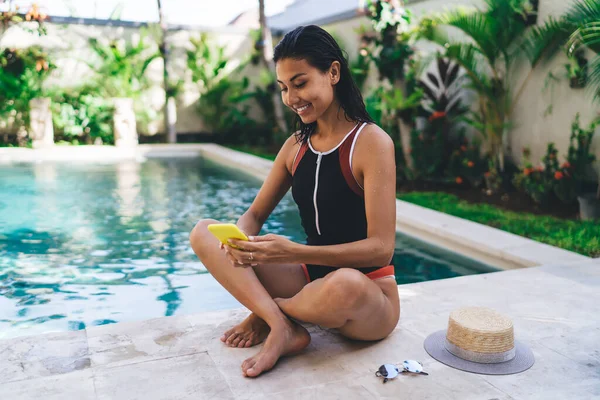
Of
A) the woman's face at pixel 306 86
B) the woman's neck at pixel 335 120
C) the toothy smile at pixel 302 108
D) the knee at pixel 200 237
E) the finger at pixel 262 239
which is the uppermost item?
the woman's face at pixel 306 86

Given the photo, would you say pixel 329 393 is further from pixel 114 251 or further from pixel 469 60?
pixel 469 60

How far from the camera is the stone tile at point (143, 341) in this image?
2.66m

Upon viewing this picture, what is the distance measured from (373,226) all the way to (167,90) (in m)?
13.2

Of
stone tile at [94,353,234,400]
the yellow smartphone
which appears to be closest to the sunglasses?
stone tile at [94,353,234,400]

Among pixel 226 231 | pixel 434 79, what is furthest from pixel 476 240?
pixel 434 79

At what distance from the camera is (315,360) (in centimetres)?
264

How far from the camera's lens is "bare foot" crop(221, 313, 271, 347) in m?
2.79

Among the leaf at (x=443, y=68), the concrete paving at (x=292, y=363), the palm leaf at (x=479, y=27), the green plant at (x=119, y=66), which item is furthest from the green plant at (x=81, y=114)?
the concrete paving at (x=292, y=363)

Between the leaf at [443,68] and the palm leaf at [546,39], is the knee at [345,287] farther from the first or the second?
the leaf at [443,68]

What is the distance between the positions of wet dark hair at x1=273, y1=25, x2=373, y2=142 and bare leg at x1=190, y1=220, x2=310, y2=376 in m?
0.87

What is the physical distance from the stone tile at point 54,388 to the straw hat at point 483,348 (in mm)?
1476

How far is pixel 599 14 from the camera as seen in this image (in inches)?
223

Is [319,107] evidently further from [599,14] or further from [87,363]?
[599,14]

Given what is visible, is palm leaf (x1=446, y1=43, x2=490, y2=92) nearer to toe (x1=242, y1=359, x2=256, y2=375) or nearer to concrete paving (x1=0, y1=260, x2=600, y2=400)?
concrete paving (x1=0, y1=260, x2=600, y2=400)
